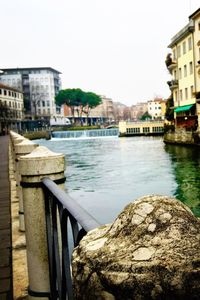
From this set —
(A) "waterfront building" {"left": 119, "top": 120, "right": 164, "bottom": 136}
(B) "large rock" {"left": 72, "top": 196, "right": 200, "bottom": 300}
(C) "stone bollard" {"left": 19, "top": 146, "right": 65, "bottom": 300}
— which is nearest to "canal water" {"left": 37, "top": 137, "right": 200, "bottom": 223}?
(C) "stone bollard" {"left": 19, "top": 146, "right": 65, "bottom": 300}

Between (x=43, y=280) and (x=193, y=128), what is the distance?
4038cm

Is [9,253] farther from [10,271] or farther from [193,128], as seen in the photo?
[193,128]

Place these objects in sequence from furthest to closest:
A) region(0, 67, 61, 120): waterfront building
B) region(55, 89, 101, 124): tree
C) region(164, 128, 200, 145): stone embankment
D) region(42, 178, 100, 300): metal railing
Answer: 1. region(0, 67, 61, 120): waterfront building
2. region(55, 89, 101, 124): tree
3. region(164, 128, 200, 145): stone embankment
4. region(42, 178, 100, 300): metal railing

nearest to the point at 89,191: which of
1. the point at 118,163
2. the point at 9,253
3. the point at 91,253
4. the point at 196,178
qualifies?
the point at 196,178

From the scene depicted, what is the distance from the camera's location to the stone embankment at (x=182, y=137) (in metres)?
39.6

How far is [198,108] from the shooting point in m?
41.9

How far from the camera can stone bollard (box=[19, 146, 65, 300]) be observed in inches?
108

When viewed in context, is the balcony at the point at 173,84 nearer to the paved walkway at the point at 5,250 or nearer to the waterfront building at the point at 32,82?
the paved walkway at the point at 5,250

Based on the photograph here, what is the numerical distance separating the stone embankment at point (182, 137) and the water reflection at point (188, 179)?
666 cm

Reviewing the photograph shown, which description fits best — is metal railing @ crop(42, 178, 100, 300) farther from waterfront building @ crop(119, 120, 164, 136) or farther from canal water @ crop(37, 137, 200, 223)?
waterfront building @ crop(119, 120, 164, 136)

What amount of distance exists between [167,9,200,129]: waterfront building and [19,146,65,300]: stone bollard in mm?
39102

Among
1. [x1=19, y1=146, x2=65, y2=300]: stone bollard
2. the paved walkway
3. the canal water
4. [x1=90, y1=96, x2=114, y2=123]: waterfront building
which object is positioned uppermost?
[x1=90, y1=96, x2=114, y2=123]: waterfront building

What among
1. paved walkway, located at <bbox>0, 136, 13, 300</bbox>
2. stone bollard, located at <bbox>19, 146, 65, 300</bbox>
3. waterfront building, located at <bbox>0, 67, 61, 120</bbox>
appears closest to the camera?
stone bollard, located at <bbox>19, 146, 65, 300</bbox>

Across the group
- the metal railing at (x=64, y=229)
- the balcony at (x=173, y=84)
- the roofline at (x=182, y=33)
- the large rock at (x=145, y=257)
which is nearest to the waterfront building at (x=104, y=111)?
the balcony at (x=173, y=84)
